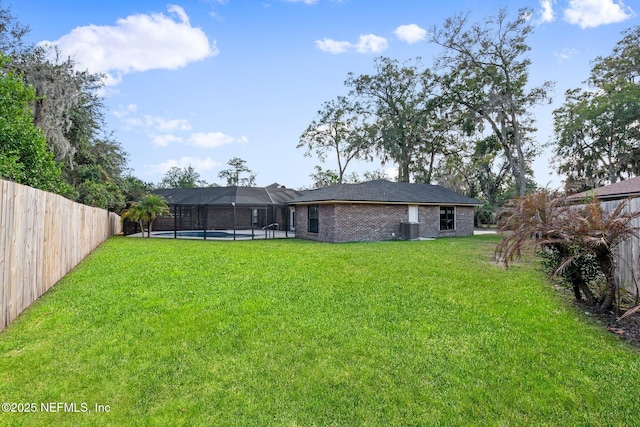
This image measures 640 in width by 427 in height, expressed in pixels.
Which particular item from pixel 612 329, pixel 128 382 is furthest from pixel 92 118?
pixel 612 329

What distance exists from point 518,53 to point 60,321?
25271 millimetres

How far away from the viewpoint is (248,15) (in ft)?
38.7

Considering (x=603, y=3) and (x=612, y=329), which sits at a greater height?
A: (x=603, y=3)

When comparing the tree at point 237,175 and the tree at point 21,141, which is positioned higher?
the tree at point 237,175

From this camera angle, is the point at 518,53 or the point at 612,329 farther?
the point at 518,53

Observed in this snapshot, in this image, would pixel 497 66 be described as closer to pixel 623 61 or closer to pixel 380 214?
pixel 623 61

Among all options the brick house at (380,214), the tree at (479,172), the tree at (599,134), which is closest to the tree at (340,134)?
the tree at (479,172)

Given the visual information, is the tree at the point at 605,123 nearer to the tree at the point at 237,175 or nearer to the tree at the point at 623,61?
the tree at the point at 623,61

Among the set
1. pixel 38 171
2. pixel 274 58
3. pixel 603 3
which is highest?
pixel 603 3

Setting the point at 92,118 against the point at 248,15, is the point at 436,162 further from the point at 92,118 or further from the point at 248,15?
the point at 92,118

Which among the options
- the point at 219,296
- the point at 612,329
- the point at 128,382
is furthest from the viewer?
the point at 219,296

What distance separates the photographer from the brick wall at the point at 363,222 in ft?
51.4

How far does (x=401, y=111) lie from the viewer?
2834 centimetres

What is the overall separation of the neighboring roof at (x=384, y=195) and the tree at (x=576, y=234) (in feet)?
33.4
